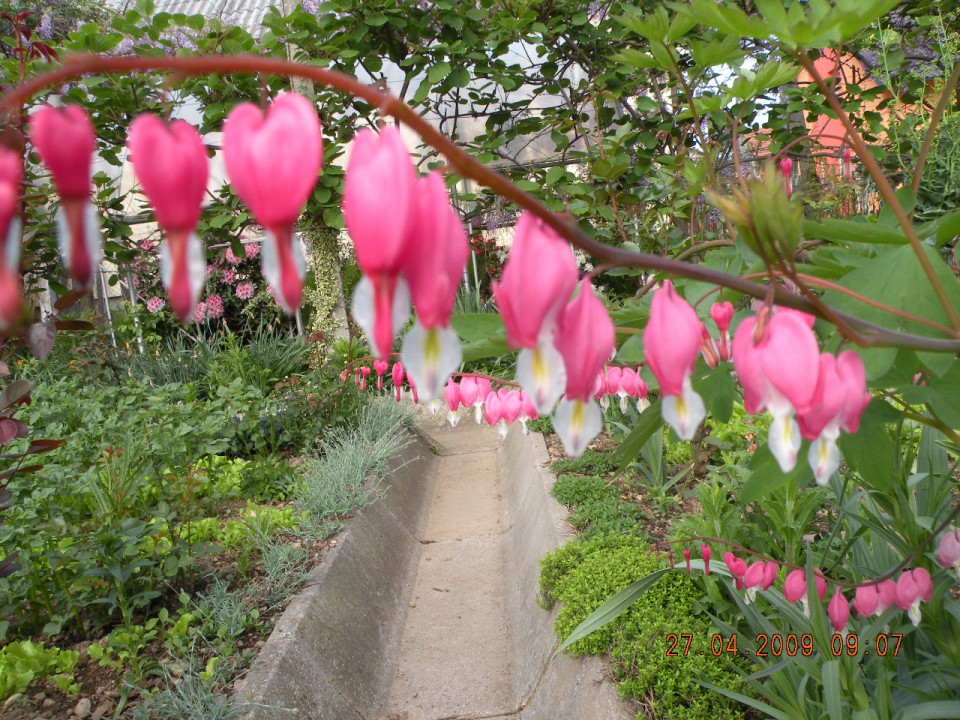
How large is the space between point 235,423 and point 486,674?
2617 mm

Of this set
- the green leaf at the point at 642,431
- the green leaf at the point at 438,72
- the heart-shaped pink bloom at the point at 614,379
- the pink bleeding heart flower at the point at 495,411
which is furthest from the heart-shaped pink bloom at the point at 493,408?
the green leaf at the point at 438,72

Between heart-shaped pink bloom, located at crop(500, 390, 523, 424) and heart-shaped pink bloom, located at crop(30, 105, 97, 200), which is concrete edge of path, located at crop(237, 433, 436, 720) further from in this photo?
heart-shaped pink bloom, located at crop(30, 105, 97, 200)

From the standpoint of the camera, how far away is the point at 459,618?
3428 millimetres

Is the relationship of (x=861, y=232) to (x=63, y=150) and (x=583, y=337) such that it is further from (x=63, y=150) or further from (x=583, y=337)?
(x=63, y=150)

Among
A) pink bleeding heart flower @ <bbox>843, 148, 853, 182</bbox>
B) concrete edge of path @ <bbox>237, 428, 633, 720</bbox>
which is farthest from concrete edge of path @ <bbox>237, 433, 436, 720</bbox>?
pink bleeding heart flower @ <bbox>843, 148, 853, 182</bbox>

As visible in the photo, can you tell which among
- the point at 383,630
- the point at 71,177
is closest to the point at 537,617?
the point at 383,630

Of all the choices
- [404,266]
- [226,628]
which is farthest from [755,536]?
[404,266]

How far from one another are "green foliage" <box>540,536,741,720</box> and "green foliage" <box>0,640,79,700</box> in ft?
5.51

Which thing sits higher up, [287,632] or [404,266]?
[404,266]

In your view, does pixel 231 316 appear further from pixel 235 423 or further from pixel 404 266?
pixel 404 266

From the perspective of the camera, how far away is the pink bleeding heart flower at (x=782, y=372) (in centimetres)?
65

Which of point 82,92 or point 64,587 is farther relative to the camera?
point 82,92

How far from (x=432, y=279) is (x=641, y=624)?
213 cm

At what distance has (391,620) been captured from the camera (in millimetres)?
3363
